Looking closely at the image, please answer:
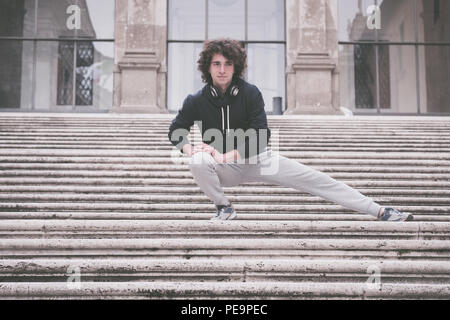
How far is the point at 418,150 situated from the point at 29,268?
17.2 ft

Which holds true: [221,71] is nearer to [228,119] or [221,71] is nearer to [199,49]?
[228,119]

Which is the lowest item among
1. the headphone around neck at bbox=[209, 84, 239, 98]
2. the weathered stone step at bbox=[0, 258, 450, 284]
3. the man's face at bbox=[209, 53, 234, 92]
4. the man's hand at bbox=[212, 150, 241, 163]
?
the weathered stone step at bbox=[0, 258, 450, 284]

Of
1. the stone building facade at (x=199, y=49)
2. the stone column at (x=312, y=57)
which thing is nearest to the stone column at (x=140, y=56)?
the stone building facade at (x=199, y=49)

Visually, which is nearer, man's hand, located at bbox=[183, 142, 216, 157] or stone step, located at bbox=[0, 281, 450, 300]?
stone step, located at bbox=[0, 281, 450, 300]

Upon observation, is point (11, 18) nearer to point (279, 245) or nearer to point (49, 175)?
point (49, 175)

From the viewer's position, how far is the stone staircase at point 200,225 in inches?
110

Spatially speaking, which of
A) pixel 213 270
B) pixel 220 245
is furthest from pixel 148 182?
pixel 213 270

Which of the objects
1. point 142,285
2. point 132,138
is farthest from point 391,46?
point 142,285

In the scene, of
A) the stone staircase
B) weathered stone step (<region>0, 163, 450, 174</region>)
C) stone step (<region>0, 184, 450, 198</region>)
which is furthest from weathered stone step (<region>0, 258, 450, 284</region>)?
weathered stone step (<region>0, 163, 450, 174</region>)

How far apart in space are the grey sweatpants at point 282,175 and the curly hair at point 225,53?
2.31 feet

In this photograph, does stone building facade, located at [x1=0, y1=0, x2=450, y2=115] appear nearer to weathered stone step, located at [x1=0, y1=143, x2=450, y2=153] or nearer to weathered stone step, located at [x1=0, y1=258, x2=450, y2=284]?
weathered stone step, located at [x1=0, y1=143, x2=450, y2=153]

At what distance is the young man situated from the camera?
3432 millimetres

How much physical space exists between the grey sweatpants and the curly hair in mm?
705

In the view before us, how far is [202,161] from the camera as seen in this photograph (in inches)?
136
